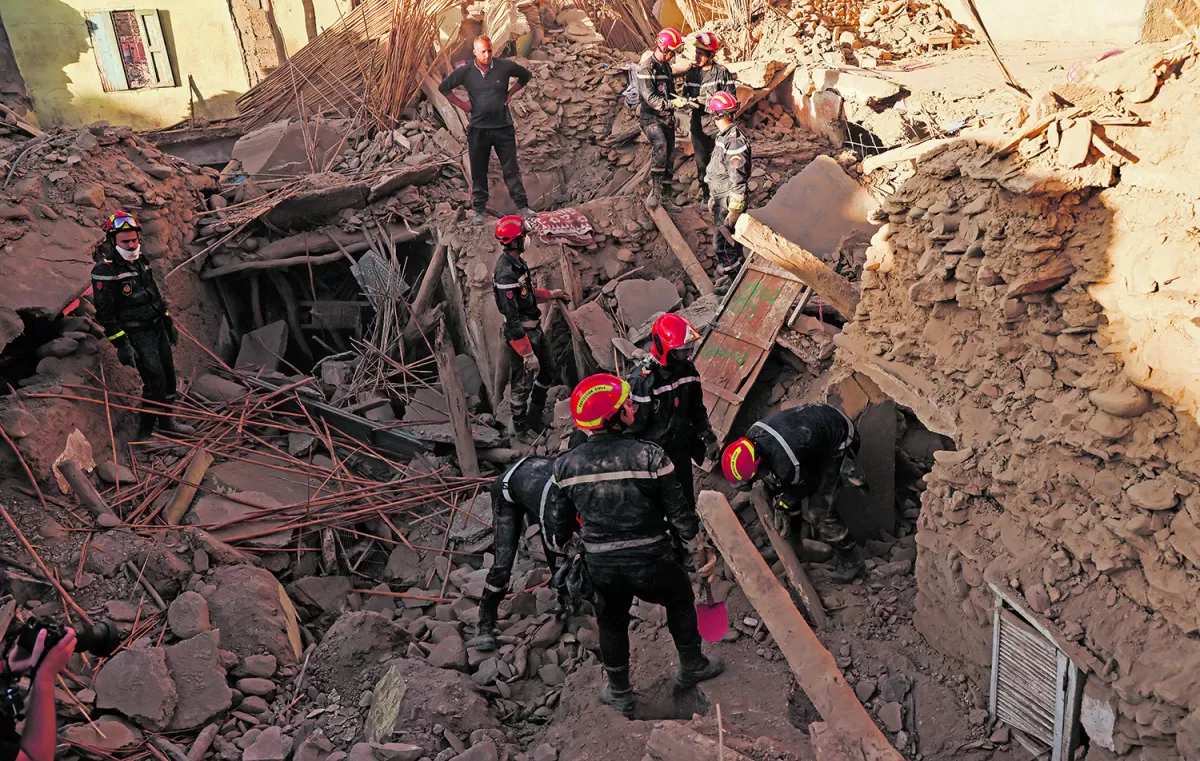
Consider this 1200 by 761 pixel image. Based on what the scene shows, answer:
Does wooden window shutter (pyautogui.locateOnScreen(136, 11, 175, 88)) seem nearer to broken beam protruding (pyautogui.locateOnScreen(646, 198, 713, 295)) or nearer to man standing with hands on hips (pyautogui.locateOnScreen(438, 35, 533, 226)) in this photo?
man standing with hands on hips (pyautogui.locateOnScreen(438, 35, 533, 226))

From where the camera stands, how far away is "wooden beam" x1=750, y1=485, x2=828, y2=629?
18.4 feet

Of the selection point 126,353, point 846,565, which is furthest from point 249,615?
point 846,565

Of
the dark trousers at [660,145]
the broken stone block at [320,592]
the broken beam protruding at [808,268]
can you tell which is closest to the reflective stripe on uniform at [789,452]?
the broken beam protruding at [808,268]

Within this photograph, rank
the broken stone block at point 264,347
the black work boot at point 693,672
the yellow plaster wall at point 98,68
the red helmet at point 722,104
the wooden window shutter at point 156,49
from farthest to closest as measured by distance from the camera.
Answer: the wooden window shutter at point 156,49 → the yellow plaster wall at point 98,68 → the broken stone block at point 264,347 → the red helmet at point 722,104 → the black work boot at point 693,672

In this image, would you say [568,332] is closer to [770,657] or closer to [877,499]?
[877,499]

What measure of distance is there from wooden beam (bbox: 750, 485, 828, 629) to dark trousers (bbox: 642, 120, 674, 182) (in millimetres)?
4669

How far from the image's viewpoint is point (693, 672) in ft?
17.1

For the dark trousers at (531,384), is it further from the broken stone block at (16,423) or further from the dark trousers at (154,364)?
the broken stone block at (16,423)

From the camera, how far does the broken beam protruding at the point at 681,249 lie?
9062mm

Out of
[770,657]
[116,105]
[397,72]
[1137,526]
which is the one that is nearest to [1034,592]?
[1137,526]

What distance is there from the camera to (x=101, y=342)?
328 inches

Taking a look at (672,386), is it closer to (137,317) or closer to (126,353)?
(137,317)

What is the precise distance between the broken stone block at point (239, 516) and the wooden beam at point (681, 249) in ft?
14.5

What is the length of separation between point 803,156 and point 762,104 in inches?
45.5
